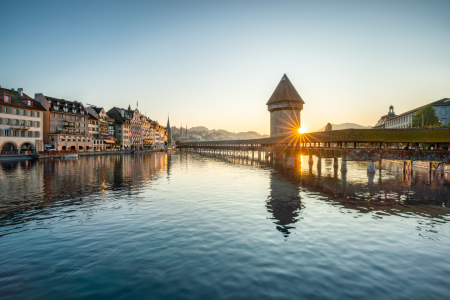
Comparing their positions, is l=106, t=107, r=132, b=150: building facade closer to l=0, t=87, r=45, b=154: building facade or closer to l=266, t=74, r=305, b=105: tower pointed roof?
l=0, t=87, r=45, b=154: building facade

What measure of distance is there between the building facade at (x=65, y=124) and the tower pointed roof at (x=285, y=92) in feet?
181

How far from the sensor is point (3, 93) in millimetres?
51812

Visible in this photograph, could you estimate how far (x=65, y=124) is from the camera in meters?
68.1

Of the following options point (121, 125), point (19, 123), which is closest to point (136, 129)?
point (121, 125)

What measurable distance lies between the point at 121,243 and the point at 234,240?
13.6 ft

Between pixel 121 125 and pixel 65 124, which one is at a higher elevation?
pixel 121 125

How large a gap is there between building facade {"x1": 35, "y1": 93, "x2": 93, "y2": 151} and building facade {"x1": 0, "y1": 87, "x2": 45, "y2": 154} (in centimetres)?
542

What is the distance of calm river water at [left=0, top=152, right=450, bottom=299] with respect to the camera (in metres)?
6.46

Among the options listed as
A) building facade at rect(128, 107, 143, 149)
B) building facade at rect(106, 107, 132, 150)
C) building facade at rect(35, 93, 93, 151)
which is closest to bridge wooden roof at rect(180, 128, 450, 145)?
building facade at rect(35, 93, 93, 151)

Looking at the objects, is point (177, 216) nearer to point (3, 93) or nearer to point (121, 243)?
point (121, 243)

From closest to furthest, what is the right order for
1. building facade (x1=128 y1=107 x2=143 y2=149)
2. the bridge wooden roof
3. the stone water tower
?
1. the bridge wooden roof
2. the stone water tower
3. building facade (x1=128 y1=107 x2=143 y2=149)

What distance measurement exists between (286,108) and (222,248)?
190 feet

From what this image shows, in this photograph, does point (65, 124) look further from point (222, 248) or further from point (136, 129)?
point (222, 248)

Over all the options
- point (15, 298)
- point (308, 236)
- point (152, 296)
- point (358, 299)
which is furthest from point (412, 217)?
point (15, 298)
